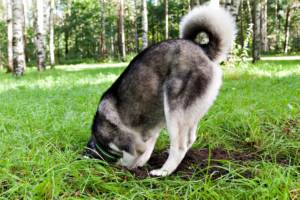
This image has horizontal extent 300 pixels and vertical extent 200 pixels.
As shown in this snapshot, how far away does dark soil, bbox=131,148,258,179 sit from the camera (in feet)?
9.30

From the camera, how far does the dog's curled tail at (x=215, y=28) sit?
2.89 meters

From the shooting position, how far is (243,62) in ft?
31.7

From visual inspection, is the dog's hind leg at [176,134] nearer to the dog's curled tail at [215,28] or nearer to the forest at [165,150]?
the forest at [165,150]

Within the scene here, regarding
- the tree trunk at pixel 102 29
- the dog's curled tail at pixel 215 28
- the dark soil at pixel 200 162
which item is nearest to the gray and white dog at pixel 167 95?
the dog's curled tail at pixel 215 28

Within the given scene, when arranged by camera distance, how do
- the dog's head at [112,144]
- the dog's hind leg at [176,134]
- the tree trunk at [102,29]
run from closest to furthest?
the dog's hind leg at [176,134]
the dog's head at [112,144]
the tree trunk at [102,29]

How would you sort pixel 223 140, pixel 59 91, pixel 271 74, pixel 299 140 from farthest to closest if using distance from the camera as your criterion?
pixel 271 74 < pixel 59 91 < pixel 223 140 < pixel 299 140

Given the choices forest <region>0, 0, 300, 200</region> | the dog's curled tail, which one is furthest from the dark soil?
the dog's curled tail

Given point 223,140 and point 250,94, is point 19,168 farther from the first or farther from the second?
point 250,94

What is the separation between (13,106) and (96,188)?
11.6 feet

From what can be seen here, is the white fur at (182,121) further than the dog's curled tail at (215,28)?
No

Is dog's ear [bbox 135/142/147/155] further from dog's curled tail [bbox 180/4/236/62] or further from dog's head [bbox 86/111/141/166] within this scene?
dog's curled tail [bbox 180/4/236/62]

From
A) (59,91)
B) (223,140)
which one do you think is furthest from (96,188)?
(59,91)

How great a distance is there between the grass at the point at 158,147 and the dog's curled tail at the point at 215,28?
881 millimetres

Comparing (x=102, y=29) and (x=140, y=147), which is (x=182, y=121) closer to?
(x=140, y=147)
